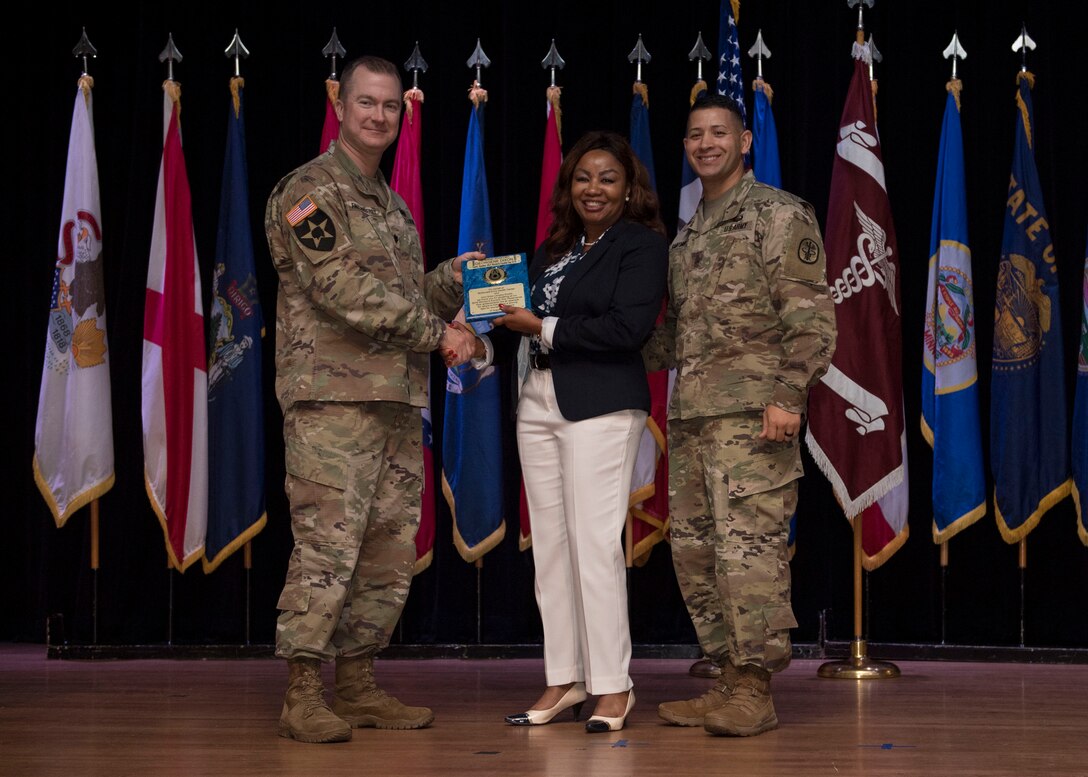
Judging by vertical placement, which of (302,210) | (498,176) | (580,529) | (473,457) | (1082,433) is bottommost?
(580,529)

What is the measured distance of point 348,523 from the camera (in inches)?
126

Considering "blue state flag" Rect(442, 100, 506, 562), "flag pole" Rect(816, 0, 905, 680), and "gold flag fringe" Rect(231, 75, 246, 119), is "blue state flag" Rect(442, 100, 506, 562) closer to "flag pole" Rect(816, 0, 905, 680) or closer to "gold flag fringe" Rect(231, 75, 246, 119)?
"gold flag fringe" Rect(231, 75, 246, 119)

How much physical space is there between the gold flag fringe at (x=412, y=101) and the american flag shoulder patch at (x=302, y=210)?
5.82ft

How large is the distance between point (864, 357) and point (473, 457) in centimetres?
155

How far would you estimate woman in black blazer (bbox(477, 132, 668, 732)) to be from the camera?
3.25m

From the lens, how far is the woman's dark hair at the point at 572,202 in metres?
3.39

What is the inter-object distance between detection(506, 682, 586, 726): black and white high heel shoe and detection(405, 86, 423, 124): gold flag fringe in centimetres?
250

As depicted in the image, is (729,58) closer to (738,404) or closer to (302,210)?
(738,404)

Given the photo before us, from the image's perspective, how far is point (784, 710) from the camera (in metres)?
3.65

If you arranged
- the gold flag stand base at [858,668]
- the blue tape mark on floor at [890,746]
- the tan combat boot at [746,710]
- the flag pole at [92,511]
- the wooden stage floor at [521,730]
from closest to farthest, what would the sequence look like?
the wooden stage floor at [521,730] → the blue tape mark on floor at [890,746] → the tan combat boot at [746,710] → the gold flag stand base at [858,668] → the flag pole at [92,511]

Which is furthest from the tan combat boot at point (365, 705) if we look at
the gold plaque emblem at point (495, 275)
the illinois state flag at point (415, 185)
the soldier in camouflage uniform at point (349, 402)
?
the illinois state flag at point (415, 185)

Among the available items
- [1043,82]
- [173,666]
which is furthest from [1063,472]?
[173,666]

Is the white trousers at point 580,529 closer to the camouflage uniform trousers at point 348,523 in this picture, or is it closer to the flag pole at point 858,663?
the camouflage uniform trousers at point 348,523

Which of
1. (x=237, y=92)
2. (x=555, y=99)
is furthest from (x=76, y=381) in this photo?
(x=555, y=99)
